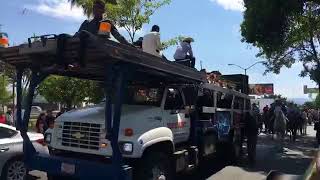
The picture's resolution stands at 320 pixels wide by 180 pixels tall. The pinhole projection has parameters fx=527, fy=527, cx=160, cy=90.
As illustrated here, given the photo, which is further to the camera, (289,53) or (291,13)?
(289,53)

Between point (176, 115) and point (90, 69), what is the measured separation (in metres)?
1.95

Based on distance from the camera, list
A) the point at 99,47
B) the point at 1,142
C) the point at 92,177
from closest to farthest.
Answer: the point at 99,47, the point at 92,177, the point at 1,142

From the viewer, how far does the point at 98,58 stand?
7914 millimetres

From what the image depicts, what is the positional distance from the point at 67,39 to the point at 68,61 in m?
0.43

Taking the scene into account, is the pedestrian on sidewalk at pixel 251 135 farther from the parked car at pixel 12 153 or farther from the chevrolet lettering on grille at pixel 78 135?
the chevrolet lettering on grille at pixel 78 135

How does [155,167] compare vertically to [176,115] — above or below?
below

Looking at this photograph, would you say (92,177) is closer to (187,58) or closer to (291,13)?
(187,58)

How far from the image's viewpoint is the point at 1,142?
10.1 m

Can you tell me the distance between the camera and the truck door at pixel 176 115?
986 centimetres

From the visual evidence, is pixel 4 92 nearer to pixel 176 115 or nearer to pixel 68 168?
pixel 176 115

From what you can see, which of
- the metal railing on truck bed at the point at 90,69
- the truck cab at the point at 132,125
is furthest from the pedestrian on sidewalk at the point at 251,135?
the metal railing on truck bed at the point at 90,69

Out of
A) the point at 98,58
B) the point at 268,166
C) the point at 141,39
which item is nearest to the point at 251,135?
the point at 268,166

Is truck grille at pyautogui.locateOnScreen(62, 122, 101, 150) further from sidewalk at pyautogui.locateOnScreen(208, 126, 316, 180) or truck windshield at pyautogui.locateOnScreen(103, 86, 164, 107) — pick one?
sidewalk at pyautogui.locateOnScreen(208, 126, 316, 180)

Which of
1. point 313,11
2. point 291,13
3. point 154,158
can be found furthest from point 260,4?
point 154,158
